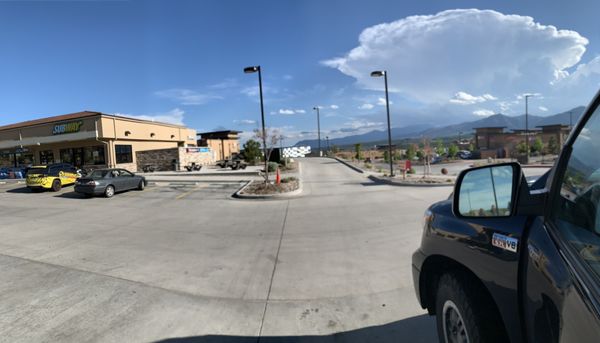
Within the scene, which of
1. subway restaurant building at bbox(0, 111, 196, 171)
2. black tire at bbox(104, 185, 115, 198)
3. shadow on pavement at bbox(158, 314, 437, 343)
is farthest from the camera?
subway restaurant building at bbox(0, 111, 196, 171)

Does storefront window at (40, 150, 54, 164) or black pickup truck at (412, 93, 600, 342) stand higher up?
storefront window at (40, 150, 54, 164)

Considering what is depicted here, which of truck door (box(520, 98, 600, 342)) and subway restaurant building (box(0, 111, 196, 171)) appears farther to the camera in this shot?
subway restaurant building (box(0, 111, 196, 171))

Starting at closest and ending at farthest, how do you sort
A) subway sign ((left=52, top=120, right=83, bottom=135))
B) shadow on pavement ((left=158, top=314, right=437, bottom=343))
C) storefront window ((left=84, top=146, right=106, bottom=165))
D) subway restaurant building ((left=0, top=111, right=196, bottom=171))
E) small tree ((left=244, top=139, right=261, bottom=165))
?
shadow on pavement ((left=158, top=314, right=437, bottom=343)) → subway restaurant building ((left=0, top=111, right=196, bottom=171)) → subway sign ((left=52, top=120, right=83, bottom=135)) → storefront window ((left=84, top=146, right=106, bottom=165)) → small tree ((left=244, top=139, right=261, bottom=165))

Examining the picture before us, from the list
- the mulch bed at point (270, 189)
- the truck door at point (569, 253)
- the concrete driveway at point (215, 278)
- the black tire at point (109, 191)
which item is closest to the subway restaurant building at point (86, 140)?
the black tire at point (109, 191)

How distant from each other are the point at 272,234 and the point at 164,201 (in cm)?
855

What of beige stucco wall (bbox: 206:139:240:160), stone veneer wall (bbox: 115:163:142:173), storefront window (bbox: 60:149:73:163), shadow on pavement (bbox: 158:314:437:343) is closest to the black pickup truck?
shadow on pavement (bbox: 158:314:437:343)

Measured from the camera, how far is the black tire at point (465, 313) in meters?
2.10

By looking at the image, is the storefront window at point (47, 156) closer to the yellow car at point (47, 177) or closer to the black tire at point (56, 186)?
the yellow car at point (47, 177)

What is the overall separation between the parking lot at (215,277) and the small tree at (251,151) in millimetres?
27190

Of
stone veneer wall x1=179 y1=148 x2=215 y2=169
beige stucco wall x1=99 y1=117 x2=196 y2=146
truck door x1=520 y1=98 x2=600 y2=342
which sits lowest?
truck door x1=520 y1=98 x2=600 y2=342

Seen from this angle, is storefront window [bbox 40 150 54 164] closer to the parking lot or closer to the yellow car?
the yellow car

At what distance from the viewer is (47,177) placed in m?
19.2

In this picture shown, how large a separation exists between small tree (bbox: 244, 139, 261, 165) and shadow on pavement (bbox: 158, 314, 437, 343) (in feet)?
→ 115

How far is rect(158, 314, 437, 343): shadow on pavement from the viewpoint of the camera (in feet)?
10.9
